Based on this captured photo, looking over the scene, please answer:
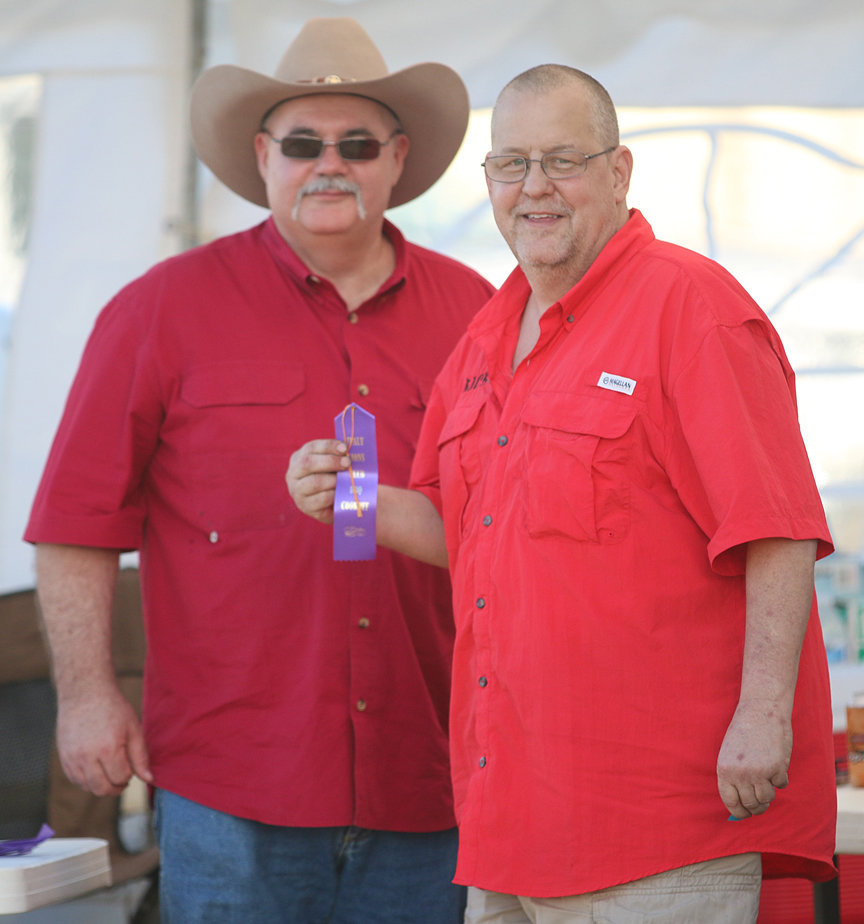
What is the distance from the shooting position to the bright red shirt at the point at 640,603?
1.71 m

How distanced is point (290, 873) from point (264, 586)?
0.61m

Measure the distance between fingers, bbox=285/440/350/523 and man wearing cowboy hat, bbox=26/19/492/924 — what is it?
0.39 meters

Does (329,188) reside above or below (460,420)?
above

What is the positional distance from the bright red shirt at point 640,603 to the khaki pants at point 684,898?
27mm

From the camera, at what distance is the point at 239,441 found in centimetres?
259

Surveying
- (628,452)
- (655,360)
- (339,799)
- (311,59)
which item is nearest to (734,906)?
(628,452)

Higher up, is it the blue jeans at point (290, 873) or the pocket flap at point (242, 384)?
the pocket flap at point (242, 384)

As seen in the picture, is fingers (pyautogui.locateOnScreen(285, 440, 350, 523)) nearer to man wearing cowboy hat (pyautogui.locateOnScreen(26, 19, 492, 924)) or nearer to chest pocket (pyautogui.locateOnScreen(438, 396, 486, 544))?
chest pocket (pyautogui.locateOnScreen(438, 396, 486, 544))

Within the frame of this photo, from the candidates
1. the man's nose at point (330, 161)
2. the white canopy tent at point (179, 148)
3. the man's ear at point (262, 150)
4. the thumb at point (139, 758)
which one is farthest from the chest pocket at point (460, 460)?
the white canopy tent at point (179, 148)

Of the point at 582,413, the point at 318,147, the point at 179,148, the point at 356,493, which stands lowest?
the point at 356,493

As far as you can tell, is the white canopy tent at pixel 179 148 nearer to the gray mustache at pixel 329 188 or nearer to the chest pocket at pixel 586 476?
the gray mustache at pixel 329 188

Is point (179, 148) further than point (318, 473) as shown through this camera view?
Yes

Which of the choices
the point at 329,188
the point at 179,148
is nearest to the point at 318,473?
the point at 329,188

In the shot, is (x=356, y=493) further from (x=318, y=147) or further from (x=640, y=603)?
(x=318, y=147)
